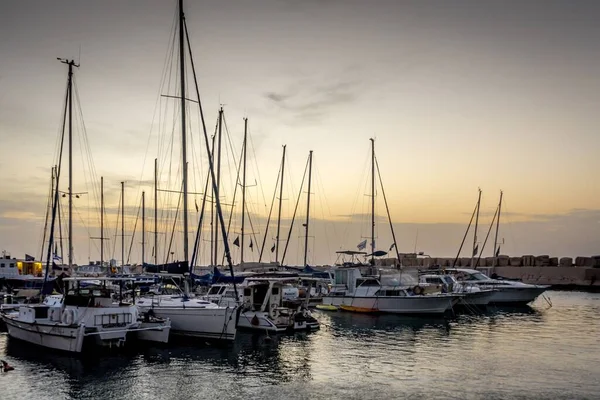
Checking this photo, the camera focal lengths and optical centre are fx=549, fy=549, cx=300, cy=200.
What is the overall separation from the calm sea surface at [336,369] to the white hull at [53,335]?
1.72 ft

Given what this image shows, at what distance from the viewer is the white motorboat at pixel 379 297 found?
140ft

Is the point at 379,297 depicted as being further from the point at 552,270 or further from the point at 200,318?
the point at 552,270

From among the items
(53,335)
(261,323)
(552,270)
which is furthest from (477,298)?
(552,270)

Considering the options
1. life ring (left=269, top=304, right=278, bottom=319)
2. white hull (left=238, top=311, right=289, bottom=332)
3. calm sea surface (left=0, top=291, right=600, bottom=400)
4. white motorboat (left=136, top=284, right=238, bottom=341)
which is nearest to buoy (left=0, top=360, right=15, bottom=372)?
calm sea surface (left=0, top=291, right=600, bottom=400)

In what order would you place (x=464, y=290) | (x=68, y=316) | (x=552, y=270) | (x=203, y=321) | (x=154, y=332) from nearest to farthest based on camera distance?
(x=68, y=316) → (x=154, y=332) → (x=203, y=321) → (x=464, y=290) → (x=552, y=270)

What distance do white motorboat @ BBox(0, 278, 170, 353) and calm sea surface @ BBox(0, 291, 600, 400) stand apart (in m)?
0.81

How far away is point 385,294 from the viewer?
145ft

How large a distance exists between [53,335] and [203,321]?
23.3 ft

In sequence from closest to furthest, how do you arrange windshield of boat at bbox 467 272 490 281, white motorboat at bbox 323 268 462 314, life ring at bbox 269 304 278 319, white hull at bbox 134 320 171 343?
white hull at bbox 134 320 171 343
life ring at bbox 269 304 278 319
white motorboat at bbox 323 268 462 314
windshield of boat at bbox 467 272 490 281

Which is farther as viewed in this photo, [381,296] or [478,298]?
[478,298]

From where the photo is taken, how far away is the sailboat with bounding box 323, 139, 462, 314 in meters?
42.8

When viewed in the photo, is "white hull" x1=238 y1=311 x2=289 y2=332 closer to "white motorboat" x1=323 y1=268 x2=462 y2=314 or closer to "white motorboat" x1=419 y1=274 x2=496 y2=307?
"white motorboat" x1=323 y1=268 x2=462 y2=314

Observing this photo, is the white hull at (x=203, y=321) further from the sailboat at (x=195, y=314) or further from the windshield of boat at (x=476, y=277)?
the windshield of boat at (x=476, y=277)

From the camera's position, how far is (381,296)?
44.0 meters
